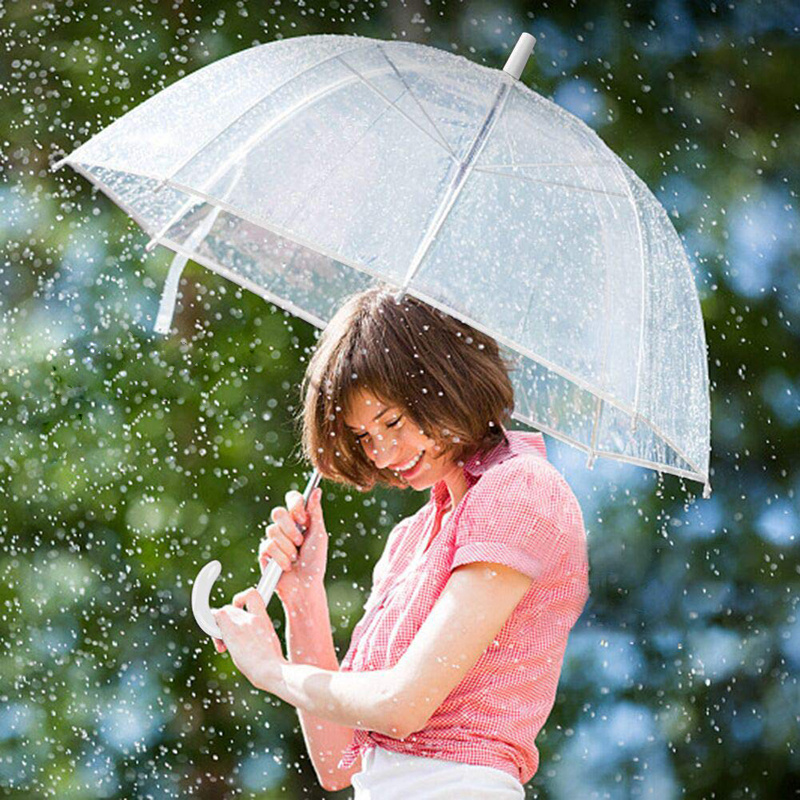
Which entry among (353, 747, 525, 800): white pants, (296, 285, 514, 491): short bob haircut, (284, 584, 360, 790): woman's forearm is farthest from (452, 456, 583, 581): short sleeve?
(284, 584, 360, 790): woman's forearm

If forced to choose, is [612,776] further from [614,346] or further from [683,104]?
[614,346]

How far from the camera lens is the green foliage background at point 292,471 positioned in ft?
17.1

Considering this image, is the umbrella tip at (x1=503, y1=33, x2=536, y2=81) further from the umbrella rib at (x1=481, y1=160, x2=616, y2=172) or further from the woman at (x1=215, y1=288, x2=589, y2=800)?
the woman at (x1=215, y1=288, x2=589, y2=800)

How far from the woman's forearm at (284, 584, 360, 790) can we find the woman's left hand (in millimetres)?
→ 218

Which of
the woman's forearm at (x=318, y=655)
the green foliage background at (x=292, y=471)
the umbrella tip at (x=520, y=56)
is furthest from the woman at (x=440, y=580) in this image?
the green foliage background at (x=292, y=471)

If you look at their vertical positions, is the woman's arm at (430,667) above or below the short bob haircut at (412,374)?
below

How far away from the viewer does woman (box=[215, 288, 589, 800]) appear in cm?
194

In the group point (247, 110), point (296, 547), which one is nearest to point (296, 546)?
point (296, 547)

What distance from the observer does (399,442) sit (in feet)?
6.86

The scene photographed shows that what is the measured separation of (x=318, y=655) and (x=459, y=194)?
75 centimetres

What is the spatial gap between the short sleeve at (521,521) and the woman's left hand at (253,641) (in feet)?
0.95

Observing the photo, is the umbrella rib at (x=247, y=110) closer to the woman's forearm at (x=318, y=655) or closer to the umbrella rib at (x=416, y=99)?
the umbrella rib at (x=416, y=99)

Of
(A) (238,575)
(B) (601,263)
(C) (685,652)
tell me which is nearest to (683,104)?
(C) (685,652)

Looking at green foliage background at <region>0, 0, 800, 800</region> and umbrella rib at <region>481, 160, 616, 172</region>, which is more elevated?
umbrella rib at <region>481, 160, 616, 172</region>
